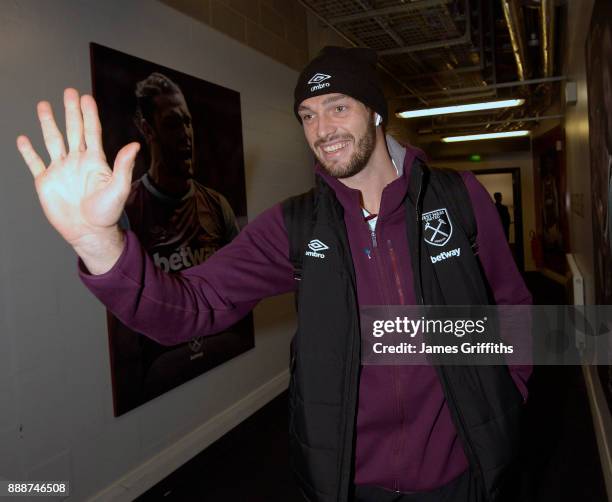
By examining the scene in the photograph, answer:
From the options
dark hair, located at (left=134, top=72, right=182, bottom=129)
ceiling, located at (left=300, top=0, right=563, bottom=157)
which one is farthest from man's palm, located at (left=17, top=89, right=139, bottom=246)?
ceiling, located at (left=300, top=0, right=563, bottom=157)

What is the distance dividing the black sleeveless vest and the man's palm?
50 cm

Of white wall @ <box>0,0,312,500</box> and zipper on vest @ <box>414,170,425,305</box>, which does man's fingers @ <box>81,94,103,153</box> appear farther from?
white wall @ <box>0,0,312,500</box>

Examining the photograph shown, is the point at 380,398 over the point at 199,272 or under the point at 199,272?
under

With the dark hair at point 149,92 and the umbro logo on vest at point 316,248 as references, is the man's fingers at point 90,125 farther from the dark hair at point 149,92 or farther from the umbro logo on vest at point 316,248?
the dark hair at point 149,92

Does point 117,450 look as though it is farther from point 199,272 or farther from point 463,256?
point 463,256

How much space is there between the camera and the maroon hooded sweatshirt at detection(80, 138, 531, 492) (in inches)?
47.6

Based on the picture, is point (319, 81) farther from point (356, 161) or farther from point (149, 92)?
point (149, 92)

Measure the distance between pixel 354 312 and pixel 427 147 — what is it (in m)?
10.3

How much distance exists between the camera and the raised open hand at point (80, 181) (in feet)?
3.04

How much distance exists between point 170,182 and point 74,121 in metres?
1.84

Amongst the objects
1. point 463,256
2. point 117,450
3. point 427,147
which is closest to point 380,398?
point 463,256

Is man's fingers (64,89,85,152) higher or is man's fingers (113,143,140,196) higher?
Result: man's fingers (64,89,85,152)

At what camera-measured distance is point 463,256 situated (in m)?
1.22

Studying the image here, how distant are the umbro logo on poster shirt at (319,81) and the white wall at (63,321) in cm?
128
